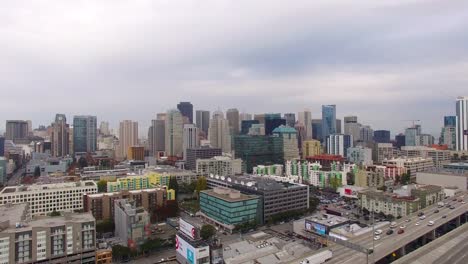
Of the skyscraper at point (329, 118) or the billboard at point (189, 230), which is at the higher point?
the skyscraper at point (329, 118)

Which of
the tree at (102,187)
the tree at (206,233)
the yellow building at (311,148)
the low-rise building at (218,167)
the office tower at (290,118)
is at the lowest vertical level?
the tree at (206,233)

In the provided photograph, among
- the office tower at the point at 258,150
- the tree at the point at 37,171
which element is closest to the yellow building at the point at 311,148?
the office tower at the point at 258,150

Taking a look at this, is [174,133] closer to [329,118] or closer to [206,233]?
[329,118]

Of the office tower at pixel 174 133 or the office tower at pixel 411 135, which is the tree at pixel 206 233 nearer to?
the office tower at pixel 174 133

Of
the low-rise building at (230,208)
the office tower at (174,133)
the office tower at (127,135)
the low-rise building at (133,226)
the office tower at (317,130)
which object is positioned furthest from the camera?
the office tower at (317,130)

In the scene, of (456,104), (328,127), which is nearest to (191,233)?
(456,104)

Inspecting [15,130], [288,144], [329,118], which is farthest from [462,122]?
[15,130]

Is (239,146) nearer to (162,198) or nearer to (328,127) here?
(162,198)
